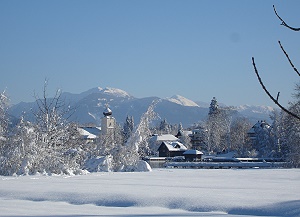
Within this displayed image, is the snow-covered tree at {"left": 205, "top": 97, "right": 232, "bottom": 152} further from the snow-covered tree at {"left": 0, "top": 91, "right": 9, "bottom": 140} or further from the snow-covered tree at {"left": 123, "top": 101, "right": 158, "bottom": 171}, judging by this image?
the snow-covered tree at {"left": 0, "top": 91, "right": 9, "bottom": 140}

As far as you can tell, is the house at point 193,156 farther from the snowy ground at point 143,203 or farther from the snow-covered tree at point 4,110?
the snowy ground at point 143,203

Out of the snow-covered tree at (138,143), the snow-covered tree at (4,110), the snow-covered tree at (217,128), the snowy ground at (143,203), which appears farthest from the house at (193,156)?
the snowy ground at (143,203)

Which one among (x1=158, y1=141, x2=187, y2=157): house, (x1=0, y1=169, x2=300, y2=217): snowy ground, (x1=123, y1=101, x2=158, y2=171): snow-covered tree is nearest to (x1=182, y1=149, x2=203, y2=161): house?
(x1=158, y1=141, x2=187, y2=157): house

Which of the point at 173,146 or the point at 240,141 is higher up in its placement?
the point at 240,141

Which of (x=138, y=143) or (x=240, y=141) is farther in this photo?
(x=240, y=141)

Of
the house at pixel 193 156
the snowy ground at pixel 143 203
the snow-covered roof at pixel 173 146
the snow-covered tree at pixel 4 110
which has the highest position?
the snow-covered tree at pixel 4 110

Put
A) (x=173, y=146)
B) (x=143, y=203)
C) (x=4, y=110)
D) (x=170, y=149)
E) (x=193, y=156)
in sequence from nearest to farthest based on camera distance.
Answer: (x=143, y=203), (x=4, y=110), (x=193, y=156), (x=170, y=149), (x=173, y=146)

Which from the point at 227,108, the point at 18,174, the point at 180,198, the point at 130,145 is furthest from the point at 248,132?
the point at 180,198

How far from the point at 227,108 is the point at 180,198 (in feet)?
272

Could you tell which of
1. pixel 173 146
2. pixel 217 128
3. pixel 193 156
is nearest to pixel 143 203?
pixel 193 156

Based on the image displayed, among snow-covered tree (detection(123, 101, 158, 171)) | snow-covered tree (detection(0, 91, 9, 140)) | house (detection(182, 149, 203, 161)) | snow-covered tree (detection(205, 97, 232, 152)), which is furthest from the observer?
snow-covered tree (detection(205, 97, 232, 152))

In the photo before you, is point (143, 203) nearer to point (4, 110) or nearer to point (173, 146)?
point (4, 110)

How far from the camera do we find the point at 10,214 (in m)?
8.98

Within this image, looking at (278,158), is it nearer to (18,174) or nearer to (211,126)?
(211,126)
